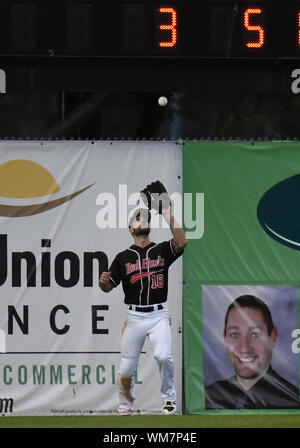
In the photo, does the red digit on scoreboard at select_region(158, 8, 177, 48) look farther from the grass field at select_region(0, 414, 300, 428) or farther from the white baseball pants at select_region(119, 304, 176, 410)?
the grass field at select_region(0, 414, 300, 428)

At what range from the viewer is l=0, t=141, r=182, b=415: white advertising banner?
1204 centimetres

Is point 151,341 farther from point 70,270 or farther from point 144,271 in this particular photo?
point 70,270

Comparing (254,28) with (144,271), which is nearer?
(144,271)

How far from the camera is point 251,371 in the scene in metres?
12.1

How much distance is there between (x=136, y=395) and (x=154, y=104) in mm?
4543

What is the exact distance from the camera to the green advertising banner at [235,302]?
39.7 feet

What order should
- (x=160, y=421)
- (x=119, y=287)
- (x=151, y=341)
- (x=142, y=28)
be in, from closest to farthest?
(x=160, y=421)
(x=151, y=341)
(x=119, y=287)
(x=142, y=28)

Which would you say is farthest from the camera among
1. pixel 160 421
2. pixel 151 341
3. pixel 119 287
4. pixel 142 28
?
pixel 142 28

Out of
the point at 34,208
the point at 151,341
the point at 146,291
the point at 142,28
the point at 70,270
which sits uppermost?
the point at 142,28

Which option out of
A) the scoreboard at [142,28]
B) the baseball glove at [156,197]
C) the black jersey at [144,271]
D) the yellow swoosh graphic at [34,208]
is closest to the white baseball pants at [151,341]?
the black jersey at [144,271]

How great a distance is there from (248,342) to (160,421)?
3.67ft

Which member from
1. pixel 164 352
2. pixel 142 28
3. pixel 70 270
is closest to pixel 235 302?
pixel 164 352

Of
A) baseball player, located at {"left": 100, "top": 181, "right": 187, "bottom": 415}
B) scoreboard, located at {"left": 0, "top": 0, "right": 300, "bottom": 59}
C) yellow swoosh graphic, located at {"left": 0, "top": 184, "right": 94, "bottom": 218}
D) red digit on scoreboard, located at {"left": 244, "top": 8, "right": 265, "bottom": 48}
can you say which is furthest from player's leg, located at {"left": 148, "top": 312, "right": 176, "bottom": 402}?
red digit on scoreboard, located at {"left": 244, "top": 8, "right": 265, "bottom": 48}

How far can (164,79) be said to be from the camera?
501 inches
